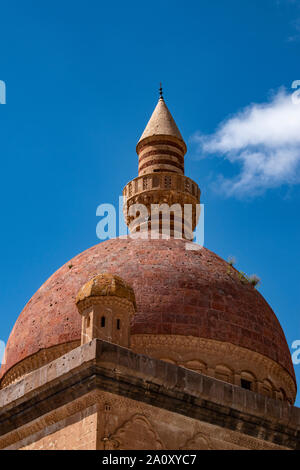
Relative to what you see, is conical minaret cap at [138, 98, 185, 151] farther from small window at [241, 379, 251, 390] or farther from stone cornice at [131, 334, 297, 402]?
small window at [241, 379, 251, 390]

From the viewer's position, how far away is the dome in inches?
524

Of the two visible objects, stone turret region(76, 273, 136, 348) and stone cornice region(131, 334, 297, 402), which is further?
stone cornice region(131, 334, 297, 402)

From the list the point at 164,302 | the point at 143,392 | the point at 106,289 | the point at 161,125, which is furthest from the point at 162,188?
the point at 143,392

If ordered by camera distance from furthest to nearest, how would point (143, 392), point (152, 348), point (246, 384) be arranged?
1. point (246, 384)
2. point (152, 348)
3. point (143, 392)

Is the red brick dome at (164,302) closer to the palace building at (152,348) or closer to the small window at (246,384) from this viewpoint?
the palace building at (152,348)

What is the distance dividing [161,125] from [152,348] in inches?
286

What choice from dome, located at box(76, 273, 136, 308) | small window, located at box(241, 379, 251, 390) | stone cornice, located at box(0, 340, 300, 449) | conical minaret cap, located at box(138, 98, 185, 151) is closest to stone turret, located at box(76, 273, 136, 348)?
dome, located at box(76, 273, 136, 308)

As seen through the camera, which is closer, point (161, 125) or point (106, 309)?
point (106, 309)

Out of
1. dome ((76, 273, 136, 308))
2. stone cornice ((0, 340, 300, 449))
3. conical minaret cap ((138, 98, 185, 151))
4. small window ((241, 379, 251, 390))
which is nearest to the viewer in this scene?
stone cornice ((0, 340, 300, 449))

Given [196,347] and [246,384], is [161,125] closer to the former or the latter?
[196,347]

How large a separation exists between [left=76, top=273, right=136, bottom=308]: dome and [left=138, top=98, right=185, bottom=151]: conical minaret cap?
7.82m

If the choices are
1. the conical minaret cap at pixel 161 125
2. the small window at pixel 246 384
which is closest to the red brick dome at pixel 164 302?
the small window at pixel 246 384

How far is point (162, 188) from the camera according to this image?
19.7m
